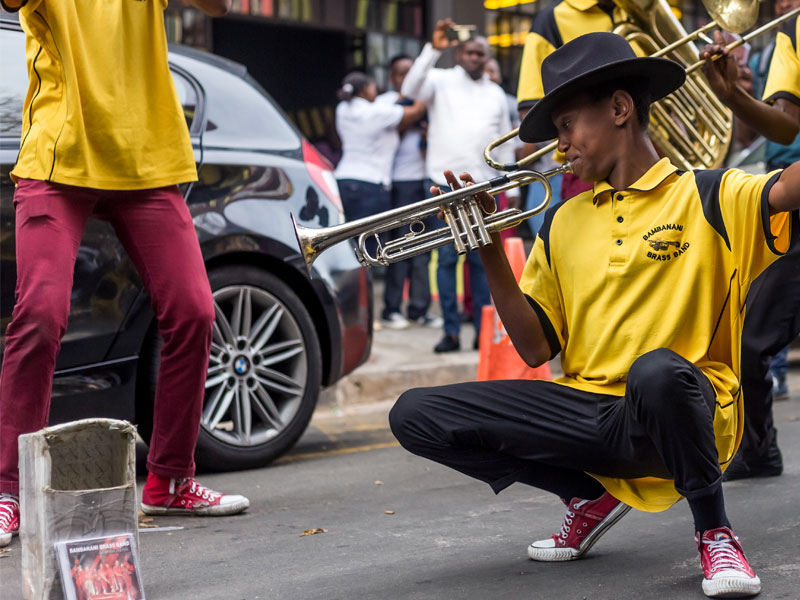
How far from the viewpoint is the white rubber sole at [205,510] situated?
4.14m

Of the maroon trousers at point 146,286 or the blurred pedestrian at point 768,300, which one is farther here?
the blurred pedestrian at point 768,300

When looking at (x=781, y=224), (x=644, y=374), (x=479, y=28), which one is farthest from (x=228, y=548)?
(x=479, y=28)

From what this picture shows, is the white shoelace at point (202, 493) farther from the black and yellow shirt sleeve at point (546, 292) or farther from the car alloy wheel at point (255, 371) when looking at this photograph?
the black and yellow shirt sleeve at point (546, 292)

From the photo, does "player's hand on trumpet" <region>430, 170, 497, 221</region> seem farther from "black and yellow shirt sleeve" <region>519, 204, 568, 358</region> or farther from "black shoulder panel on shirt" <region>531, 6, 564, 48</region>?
"black shoulder panel on shirt" <region>531, 6, 564, 48</region>

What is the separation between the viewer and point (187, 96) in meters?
4.93

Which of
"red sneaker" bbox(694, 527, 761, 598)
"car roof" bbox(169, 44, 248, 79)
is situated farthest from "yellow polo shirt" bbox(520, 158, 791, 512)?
"car roof" bbox(169, 44, 248, 79)

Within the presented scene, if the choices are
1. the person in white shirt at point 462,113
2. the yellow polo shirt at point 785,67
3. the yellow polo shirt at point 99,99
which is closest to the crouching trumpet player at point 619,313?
the yellow polo shirt at point 99,99

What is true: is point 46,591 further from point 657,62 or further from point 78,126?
point 657,62

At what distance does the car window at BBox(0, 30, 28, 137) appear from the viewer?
4395mm

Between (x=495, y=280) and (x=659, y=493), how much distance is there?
2.30ft

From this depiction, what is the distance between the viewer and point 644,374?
9.68 ft

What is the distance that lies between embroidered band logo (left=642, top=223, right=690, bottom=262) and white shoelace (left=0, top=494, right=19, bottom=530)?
202 centimetres

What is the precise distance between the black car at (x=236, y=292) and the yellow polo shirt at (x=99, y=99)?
0.58 meters

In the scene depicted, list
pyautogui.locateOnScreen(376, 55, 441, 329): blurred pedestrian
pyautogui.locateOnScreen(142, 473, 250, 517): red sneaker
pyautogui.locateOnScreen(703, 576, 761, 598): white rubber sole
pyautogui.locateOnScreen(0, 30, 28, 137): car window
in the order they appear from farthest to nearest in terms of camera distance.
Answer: pyautogui.locateOnScreen(376, 55, 441, 329): blurred pedestrian
pyautogui.locateOnScreen(0, 30, 28, 137): car window
pyautogui.locateOnScreen(142, 473, 250, 517): red sneaker
pyautogui.locateOnScreen(703, 576, 761, 598): white rubber sole
